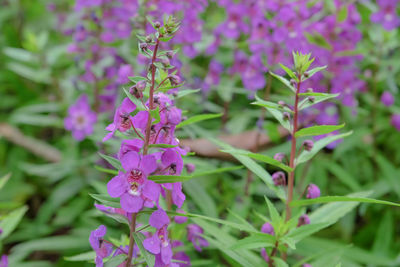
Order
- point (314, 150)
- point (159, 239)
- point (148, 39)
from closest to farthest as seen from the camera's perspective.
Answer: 1. point (148, 39)
2. point (159, 239)
3. point (314, 150)

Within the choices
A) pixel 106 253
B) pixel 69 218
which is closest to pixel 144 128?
pixel 106 253

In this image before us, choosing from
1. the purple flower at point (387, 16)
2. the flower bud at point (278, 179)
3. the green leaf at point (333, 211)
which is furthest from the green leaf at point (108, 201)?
the purple flower at point (387, 16)

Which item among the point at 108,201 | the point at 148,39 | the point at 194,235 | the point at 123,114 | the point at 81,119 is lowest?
the point at 194,235

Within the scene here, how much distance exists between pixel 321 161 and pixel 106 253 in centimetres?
238

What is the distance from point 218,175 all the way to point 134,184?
210 cm

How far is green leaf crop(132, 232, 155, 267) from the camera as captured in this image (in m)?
1.62

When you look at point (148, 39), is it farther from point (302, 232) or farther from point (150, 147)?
point (302, 232)

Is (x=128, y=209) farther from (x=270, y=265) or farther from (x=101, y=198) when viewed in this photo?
(x=270, y=265)

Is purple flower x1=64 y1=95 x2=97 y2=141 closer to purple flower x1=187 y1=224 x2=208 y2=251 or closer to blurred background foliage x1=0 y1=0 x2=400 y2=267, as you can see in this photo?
blurred background foliage x1=0 y1=0 x2=400 y2=267

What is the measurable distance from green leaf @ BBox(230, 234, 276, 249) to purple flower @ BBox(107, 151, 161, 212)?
1.23 ft

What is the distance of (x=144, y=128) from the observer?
5.55 feet

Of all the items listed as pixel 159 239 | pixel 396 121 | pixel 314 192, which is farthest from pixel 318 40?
pixel 159 239

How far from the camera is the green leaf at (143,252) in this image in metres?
1.62

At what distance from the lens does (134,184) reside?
164cm
